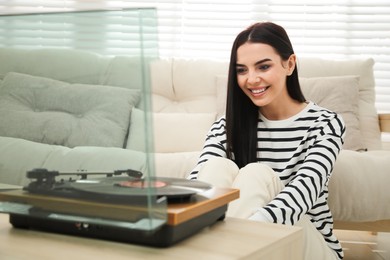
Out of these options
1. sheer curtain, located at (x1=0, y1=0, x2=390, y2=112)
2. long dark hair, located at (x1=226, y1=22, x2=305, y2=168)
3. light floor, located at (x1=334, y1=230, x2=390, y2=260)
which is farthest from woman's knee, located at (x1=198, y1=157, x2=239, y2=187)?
sheer curtain, located at (x1=0, y1=0, x2=390, y2=112)

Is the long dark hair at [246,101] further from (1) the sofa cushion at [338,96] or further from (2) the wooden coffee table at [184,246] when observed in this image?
(2) the wooden coffee table at [184,246]

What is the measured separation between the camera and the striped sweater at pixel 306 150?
4.33 ft

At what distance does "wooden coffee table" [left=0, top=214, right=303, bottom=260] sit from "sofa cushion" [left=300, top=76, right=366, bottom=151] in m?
1.50

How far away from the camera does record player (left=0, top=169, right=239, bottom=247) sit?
61cm

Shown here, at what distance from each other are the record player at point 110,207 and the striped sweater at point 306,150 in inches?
24.1

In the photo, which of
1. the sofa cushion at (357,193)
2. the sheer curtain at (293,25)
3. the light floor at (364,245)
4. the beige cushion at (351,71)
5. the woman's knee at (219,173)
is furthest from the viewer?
the sheer curtain at (293,25)

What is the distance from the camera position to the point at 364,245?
Answer: 224cm

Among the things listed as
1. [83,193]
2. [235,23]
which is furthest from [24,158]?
[235,23]

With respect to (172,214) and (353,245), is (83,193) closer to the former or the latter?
(172,214)

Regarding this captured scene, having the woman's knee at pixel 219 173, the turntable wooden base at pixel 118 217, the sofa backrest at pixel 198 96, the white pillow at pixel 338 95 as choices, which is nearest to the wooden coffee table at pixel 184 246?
the turntable wooden base at pixel 118 217

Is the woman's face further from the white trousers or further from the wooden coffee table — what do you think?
the wooden coffee table

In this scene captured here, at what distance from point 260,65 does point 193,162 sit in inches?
18.7

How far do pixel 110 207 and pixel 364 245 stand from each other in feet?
6.10

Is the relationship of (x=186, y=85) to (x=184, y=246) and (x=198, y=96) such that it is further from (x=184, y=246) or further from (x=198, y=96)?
(x=184, y=246)
